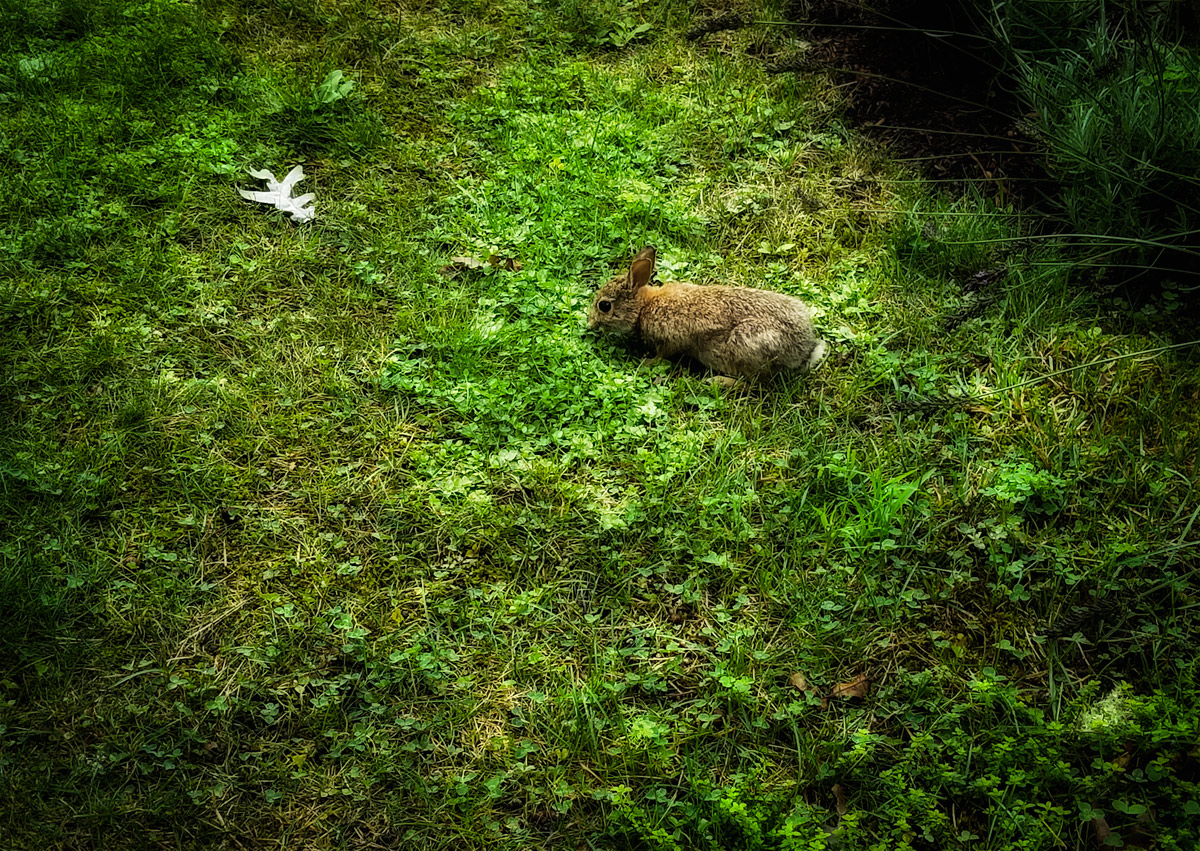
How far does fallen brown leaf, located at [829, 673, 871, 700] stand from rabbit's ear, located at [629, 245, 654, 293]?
220 cm

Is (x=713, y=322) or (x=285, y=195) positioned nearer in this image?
(x=713, y=322)

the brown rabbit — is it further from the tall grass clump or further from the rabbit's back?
the tall grass clump

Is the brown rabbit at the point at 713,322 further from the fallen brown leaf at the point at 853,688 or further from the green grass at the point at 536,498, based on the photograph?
the fallen brown leaf at the point at 853,688

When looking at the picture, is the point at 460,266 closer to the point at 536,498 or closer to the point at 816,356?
the point at 536,498

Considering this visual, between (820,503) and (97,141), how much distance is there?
183 inches

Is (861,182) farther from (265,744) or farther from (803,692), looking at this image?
(265,744)

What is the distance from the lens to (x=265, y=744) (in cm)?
306

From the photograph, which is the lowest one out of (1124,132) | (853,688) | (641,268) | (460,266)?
(853,688)

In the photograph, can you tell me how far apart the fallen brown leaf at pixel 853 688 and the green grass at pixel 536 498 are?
0.04 meters

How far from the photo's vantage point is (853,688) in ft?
10.7

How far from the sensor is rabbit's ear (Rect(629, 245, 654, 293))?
4.46m

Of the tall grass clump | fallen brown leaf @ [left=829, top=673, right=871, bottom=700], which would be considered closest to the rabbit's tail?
the tall grass clump

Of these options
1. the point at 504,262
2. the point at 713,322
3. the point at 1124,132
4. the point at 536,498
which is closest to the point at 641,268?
the point at 713,322

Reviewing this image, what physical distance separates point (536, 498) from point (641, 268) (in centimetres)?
139
